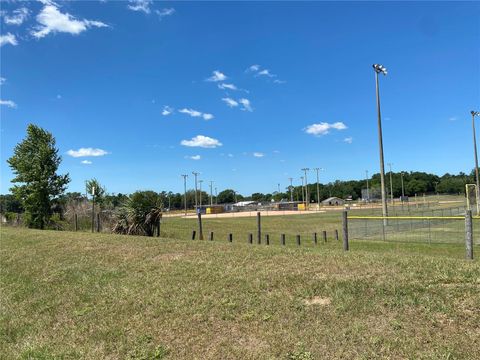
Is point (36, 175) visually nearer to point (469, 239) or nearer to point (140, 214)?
point (140, 214)

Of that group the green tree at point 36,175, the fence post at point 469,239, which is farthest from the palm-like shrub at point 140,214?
the fence post at point 469,239

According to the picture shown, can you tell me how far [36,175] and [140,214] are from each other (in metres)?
8.51

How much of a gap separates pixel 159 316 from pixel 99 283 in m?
2.23

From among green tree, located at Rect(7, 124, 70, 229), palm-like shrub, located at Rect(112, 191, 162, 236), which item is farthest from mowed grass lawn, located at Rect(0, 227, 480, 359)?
green tree, located at Rect(7, 124, 70, 229)

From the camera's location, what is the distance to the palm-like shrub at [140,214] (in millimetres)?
16391

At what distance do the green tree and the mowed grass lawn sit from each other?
14179 millimetres

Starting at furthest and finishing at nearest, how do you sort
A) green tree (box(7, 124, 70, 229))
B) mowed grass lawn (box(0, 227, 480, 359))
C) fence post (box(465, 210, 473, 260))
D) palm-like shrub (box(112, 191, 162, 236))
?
green tree (box(7, 124, 70, 229)), palm-like shrub (box(112, 191, 162, 236)), fence post (box(465, 210, 473, 260)), mowed grass lawn (box(0, 227, 480, 359))

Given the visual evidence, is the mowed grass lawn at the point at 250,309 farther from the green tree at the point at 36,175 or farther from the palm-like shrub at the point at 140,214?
the green tree at the point at 36,175

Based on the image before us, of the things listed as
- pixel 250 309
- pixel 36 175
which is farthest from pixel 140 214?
pixel 250 309

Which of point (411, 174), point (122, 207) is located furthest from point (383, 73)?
point (411, 174)

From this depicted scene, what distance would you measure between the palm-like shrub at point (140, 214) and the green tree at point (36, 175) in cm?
747

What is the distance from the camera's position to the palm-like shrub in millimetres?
16391

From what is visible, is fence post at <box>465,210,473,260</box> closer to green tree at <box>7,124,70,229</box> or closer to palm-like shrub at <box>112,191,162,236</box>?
palm-like shrub at <box>112,191,162,236</box>

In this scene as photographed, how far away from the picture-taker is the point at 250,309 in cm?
559
